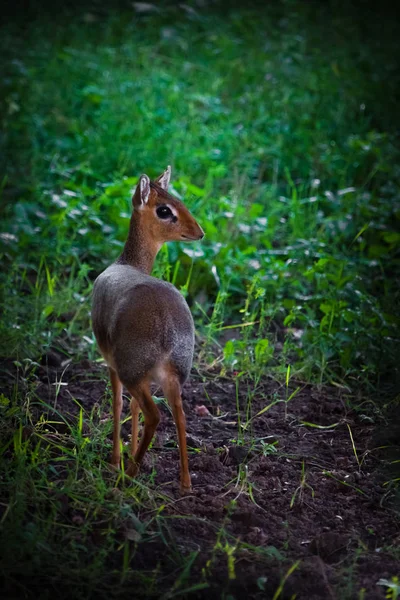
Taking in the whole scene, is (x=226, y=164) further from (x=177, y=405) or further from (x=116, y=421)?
(x=177, y=405)

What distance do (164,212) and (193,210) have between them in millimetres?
2123

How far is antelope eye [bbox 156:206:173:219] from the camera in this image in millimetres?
4371

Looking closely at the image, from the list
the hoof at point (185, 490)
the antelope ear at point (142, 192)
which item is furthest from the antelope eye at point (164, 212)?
the hoof at point (185, 490)

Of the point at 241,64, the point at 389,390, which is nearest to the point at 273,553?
the point at 389,390

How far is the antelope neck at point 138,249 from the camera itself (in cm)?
433

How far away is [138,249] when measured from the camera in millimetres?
4332

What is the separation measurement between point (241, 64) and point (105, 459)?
257 inches

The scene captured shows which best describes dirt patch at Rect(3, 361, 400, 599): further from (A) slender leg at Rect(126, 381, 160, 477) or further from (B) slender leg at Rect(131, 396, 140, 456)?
(A) slender leg at Rect(126, 381, 160, 477)

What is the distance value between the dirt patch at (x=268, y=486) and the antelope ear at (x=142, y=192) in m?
0.92

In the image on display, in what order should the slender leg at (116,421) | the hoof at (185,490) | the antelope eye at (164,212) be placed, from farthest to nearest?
the antelope eye at (164,212)
the slender leg at (116,421)
the hoof at (185,490)

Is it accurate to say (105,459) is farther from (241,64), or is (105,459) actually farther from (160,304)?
(241,64)

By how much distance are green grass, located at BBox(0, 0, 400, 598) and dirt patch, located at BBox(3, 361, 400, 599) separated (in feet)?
0.20

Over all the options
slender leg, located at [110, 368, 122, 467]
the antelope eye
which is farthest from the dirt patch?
the antelope eye

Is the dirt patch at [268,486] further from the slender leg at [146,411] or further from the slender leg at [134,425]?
the slender leg at [146,411]
